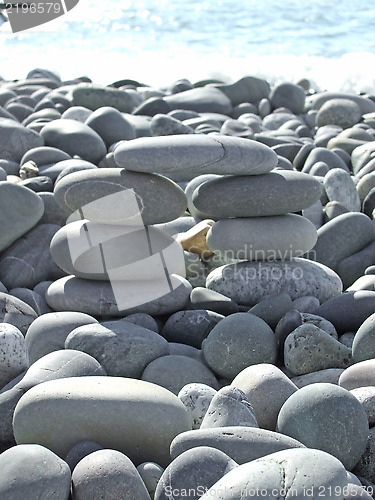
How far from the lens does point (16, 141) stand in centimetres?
446

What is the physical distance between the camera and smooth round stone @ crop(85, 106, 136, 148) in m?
4.88

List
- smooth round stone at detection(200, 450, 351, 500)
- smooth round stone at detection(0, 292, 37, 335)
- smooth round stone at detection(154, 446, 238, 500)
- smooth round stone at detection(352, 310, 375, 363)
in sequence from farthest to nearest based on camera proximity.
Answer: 1. smooth round stone at detection(0, 292, 37, 335)
2. smooth round stone at detection(352, 310, 375, 363)
3. smooth round stone at detection(154, 446, 238, 500)
4. smooth round stone at detection(200, 450, 351, 500)

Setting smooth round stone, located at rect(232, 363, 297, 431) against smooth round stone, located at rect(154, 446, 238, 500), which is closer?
smooth round stone, located at rect(154, 446, 238, 500)

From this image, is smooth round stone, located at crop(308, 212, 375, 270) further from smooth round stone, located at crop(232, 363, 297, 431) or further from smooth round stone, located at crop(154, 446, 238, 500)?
smooth round stone, located at crop(154, 446, 238, 500)

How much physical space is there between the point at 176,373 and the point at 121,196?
0.88 meters

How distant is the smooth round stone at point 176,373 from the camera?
7.29ft

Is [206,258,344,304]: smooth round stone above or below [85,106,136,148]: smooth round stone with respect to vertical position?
below

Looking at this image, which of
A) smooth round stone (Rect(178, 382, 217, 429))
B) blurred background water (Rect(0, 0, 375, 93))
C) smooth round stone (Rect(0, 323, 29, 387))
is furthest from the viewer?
blurred background water (Rect(0, 0, 375, 93))

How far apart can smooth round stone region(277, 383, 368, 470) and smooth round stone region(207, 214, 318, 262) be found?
124 centimetres

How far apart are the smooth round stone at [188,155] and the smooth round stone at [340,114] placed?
11.8ft

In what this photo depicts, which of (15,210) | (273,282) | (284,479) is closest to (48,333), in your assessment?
(15,210)

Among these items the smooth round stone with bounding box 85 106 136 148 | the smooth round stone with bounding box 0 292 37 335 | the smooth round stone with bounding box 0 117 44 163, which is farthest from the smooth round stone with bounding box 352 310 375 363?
the smooth round stone with bounding box 85 106 136 148

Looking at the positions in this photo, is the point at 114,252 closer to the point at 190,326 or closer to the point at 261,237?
the point at 190,326

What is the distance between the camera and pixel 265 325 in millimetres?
2434
